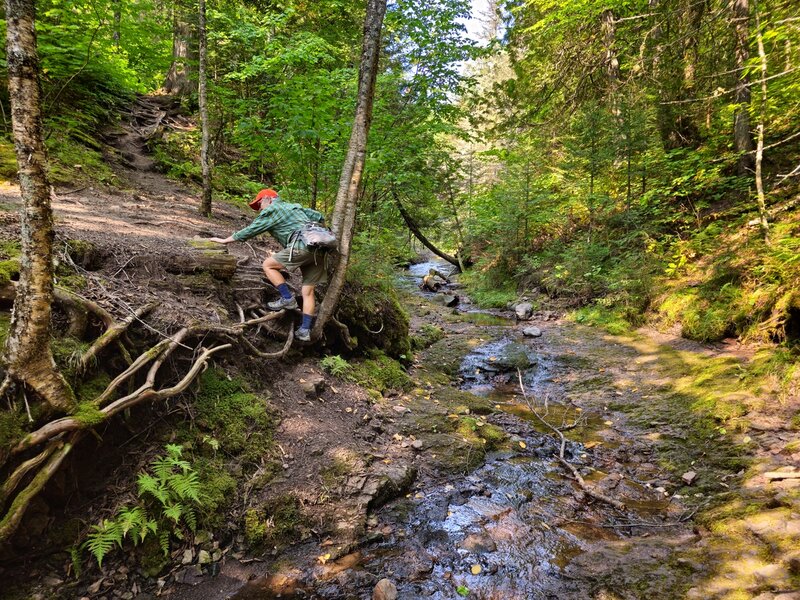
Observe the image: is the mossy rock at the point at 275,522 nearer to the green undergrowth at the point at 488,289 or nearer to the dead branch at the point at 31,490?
the dead branch at the point at 31,490

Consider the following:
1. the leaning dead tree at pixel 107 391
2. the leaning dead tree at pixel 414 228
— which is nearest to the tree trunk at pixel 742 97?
the leaning dead tree at pixel 414 228

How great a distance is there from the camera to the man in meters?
5.73

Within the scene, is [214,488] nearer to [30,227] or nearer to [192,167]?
[30,227]

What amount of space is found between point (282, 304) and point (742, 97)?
1168cm

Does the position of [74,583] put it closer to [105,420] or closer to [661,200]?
[105,420]

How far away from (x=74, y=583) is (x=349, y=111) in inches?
324

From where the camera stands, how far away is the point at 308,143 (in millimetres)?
8211

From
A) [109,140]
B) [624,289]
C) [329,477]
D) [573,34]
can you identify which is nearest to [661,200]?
[624,289]

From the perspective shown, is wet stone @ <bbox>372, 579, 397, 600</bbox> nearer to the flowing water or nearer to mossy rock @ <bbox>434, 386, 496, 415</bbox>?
the flowing water

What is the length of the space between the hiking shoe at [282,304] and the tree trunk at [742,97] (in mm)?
10337

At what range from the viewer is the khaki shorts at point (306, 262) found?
5.78 meters

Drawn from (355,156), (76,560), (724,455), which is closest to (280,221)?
(355,156)

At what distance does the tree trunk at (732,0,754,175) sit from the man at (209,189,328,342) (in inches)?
386

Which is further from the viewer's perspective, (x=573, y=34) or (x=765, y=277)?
(x=573, y=34)
